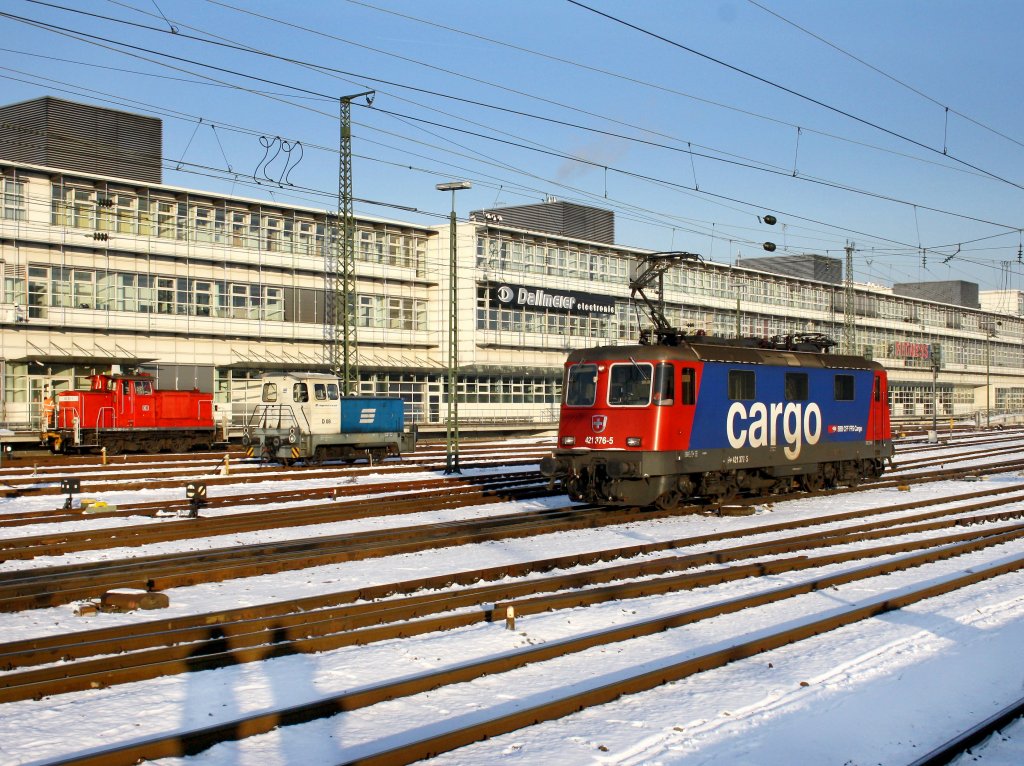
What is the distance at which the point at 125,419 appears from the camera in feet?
110

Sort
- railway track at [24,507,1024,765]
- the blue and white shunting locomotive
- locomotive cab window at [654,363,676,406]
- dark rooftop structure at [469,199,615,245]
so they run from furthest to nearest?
dark rooftop structure at [469,199,615,245] < the blue and white shunting locomotive < locomotive cab window at [654,363,676,406] < railway track at [24,507,1024,765]

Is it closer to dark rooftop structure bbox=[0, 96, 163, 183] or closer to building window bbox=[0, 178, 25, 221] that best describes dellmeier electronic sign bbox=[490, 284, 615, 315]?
dark rooftop structure bbox=[0, 96, 163, 183]

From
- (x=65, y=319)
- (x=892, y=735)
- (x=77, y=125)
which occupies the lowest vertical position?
(x=892, y=735)

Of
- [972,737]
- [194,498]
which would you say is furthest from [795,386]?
[972,737]

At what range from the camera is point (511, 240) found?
57.3m

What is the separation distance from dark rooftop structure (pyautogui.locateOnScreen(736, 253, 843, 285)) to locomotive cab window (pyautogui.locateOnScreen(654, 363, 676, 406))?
231 ft

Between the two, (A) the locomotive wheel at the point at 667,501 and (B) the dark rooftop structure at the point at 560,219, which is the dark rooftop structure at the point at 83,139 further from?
(A) the locomotive wheel at the point at 667,501

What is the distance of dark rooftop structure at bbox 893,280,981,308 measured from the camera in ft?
369

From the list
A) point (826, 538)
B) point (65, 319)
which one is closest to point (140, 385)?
point (65, 319)

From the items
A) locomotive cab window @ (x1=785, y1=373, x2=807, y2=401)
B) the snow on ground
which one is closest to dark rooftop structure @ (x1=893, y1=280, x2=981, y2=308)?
locomotive cab window @ (x1=785, y1=373, x2=807, y2=401)

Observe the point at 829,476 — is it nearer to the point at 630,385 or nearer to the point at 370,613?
the point at 630,385

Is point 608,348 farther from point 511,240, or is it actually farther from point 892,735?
point 511,240

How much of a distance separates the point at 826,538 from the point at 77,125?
4555 cm

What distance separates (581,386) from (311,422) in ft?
41.2
